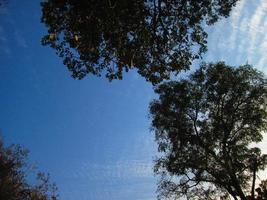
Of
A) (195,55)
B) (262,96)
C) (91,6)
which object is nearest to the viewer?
(91,6)

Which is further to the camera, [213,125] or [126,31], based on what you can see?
[213,125]

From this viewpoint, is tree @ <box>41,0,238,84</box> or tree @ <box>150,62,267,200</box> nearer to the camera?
tree @ <box>41,0,238,84</box>

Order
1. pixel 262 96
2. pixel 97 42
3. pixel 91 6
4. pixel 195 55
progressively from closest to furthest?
pixel 91 6 < pixel 97 42 < pixel 195 55 < pixel 262 96

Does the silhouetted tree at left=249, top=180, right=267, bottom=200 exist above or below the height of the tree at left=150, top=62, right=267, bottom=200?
below

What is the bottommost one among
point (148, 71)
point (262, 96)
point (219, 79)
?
point (148, 71)

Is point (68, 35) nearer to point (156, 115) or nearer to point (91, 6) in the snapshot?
point (91, 6)

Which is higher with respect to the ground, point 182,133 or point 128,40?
point 182,133

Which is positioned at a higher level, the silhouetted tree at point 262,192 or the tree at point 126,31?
the tree at point 126,31

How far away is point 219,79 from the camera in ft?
100

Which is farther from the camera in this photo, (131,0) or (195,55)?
(195,55)

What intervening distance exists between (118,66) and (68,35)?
10.5 ft

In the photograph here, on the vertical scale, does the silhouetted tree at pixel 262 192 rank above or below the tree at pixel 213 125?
below

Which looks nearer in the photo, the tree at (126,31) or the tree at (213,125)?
the tree at (126,31)

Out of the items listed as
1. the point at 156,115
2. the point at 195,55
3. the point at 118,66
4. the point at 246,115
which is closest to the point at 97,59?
the point at 118,66
